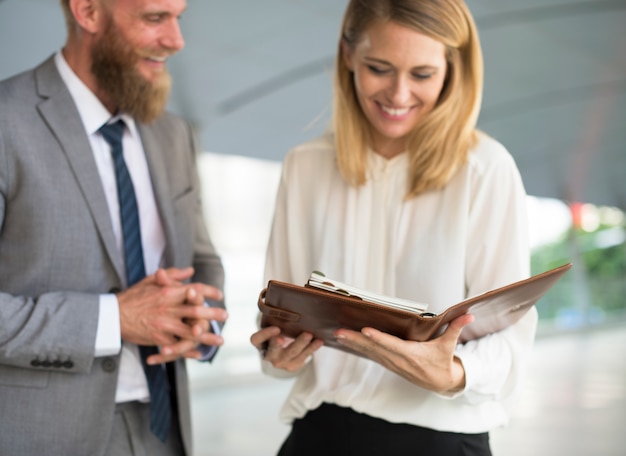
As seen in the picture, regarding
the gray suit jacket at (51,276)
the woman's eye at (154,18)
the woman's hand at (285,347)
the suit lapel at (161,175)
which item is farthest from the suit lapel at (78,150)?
the woman's hand at (285,347)

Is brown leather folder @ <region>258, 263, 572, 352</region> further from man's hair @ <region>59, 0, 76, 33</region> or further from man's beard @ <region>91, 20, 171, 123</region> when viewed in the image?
man's hair @ <region>59, 0, 76, 33</region>

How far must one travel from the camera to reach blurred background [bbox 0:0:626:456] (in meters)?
7.60

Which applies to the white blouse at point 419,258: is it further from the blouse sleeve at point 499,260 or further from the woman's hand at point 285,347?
the woman's hand at point 285,347

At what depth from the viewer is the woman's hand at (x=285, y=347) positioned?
2033 millimetres

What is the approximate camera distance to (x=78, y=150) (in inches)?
93.4

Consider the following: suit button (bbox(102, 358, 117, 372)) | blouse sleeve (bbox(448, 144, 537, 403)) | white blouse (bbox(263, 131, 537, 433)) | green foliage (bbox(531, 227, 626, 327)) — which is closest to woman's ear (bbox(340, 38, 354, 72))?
white blouse (bbox(263, 131, 537, 433))

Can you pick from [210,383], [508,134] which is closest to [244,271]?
[210,383]

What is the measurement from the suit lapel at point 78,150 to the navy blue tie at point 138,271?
5 cm

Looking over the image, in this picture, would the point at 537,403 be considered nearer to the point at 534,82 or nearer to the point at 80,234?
the point at 534,82

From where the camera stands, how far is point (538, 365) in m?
12.2

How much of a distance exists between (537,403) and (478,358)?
7.19 m

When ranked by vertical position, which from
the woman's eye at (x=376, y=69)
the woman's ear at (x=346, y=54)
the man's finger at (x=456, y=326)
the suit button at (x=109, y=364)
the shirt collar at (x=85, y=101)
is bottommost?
the suit button at (x=109, y=364)

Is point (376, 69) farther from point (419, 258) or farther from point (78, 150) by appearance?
point (78, 150)

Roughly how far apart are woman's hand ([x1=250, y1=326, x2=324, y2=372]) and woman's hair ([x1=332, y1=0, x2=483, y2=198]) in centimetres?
51
